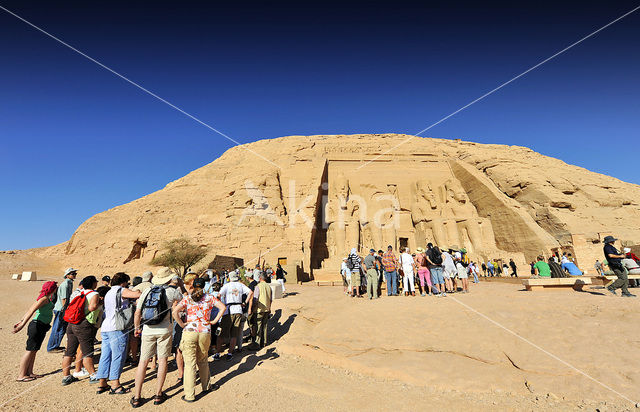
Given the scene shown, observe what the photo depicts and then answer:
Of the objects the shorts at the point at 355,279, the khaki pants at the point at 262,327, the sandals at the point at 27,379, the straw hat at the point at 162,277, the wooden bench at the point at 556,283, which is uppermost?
the straw hat at the point at 162,277

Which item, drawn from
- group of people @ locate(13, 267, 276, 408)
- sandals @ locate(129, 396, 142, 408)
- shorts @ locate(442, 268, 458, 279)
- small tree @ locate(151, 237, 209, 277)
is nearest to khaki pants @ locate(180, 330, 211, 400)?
group of people @ locate(13, 267, 276, 408)

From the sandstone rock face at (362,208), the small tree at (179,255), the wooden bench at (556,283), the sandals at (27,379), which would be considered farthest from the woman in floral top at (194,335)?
the small tree at (179,255)

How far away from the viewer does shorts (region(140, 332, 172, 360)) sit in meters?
3.93

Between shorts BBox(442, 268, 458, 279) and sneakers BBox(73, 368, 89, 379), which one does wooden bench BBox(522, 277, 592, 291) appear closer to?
shorts BBox(442, 268, 458, 279)

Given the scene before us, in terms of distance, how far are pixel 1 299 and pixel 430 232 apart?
24924 millimetres

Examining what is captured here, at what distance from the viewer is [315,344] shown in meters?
5.66

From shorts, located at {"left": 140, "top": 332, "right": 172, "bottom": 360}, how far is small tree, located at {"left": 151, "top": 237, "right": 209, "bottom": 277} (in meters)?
14.0

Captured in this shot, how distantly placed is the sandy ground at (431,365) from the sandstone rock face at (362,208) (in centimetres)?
1190

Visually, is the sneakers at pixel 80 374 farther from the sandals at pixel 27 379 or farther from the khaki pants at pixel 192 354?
the khaki pants at pixel 192 354

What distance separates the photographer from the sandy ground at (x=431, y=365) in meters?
3.70

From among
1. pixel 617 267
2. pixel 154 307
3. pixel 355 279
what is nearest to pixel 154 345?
pixel 154 307

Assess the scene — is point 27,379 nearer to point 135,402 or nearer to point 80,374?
point 80,374

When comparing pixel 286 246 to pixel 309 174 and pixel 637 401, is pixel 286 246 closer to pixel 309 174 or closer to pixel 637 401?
pixel 309 174

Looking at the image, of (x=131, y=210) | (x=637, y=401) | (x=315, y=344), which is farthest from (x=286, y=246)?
(x=637, y=401)
